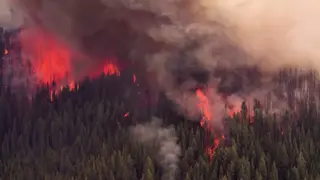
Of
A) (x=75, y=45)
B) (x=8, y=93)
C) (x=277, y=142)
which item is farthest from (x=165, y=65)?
(x=8, y=93)

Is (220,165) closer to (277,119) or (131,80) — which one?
(277,119)

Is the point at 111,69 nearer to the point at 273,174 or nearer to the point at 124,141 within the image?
the point at 124,141

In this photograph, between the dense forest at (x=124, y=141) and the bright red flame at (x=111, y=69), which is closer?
the dense forest at (x=124, y=141)

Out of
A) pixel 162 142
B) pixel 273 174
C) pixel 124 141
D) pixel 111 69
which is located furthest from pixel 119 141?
pixel 273 174

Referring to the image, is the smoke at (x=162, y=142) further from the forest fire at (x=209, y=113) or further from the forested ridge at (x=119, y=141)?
the forest fire at (x=209, y=113)

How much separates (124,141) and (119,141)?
95 centimetres

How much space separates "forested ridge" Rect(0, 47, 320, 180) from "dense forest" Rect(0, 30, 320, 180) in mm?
143

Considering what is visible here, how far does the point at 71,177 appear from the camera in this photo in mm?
71625

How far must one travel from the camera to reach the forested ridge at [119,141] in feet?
236

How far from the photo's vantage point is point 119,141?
81.6 meters

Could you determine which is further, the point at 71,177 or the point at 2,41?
the point at 2,41

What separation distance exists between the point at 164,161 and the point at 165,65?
828 inches

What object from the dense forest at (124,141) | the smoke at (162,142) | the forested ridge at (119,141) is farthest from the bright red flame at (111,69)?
the smoke at (162,142)

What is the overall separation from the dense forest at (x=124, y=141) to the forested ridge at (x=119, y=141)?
0.47 feet
